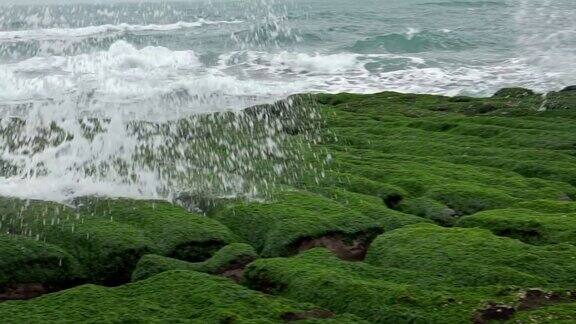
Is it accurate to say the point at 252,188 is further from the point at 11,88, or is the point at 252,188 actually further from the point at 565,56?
the point at 565,56

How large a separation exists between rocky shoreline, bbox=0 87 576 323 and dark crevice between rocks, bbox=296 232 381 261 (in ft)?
0.07

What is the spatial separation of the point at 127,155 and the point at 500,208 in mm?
6757

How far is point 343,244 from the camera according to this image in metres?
8.04

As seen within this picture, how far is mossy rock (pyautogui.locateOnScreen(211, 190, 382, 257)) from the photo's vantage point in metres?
8.02

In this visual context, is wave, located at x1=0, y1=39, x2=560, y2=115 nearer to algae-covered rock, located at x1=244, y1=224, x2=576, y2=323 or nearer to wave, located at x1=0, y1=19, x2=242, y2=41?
algae-covered rock, located at x1=244, y1=224, x2=576, y2=323

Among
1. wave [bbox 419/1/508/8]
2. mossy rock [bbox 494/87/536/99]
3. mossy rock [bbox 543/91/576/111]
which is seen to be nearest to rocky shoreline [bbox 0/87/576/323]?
mossy rock [bbox 543/91/576/111]

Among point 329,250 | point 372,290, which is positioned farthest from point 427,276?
point 329,250

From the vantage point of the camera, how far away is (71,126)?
555 inches

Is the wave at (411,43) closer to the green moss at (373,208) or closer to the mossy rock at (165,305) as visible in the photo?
the green moss at (373,208)

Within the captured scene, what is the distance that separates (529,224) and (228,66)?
32718 mm

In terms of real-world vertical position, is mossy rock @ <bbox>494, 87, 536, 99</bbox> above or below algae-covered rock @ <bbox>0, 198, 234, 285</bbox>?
below

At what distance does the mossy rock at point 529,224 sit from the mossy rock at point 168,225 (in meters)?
3.39

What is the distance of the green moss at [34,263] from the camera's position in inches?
268

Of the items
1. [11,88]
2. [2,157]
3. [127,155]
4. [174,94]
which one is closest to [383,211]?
[127,155]
